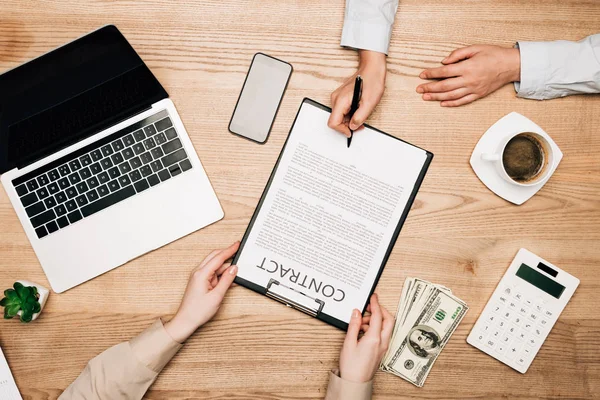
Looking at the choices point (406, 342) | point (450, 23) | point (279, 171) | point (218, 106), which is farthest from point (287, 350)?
point (450, 23)

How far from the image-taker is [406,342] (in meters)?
0.93

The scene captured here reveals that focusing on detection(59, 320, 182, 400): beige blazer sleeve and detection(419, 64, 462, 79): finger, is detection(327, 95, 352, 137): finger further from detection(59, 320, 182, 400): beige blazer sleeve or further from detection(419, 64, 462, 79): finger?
detection(59, 320, 182, 400): beige blazer sleeve

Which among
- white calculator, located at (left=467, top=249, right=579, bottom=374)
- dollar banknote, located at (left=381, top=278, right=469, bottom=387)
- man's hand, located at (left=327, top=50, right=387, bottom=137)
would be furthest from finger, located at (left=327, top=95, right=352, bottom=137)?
white calculator, located at (left=467, top=249, right=579, bottom=374)

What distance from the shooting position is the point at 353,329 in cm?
89

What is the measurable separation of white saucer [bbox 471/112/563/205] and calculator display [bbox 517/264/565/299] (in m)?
0.13

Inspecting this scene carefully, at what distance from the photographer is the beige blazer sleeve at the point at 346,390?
0.87 metres

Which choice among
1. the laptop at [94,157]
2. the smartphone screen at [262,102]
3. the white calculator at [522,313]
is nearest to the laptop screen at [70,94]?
the laptop at [94,157]

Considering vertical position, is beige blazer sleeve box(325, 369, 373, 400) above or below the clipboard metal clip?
below

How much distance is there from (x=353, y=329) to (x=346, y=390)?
0.35ft

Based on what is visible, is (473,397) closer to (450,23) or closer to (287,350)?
(287,350)

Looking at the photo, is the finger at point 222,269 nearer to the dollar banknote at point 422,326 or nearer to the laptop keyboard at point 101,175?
the laptop keyboard at point 101,175

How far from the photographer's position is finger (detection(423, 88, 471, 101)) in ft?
3.01

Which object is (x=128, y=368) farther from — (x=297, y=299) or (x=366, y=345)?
(x=366, y=345)

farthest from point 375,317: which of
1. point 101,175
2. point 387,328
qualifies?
point 101,175
